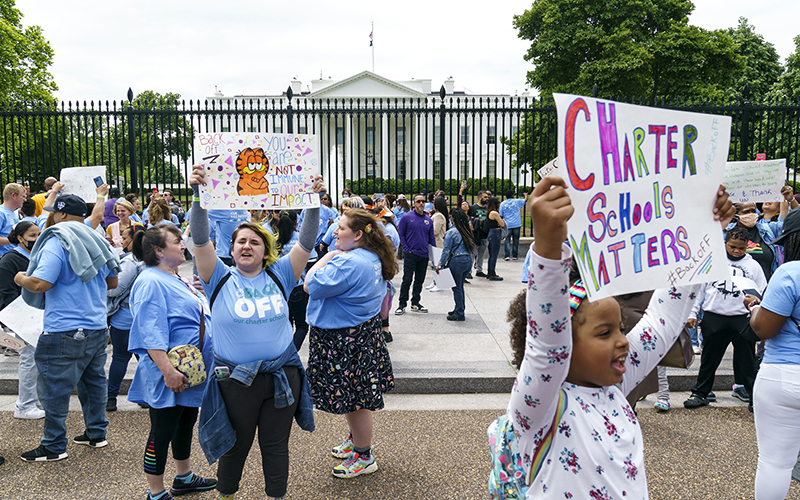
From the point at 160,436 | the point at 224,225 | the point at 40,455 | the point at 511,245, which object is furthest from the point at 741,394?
the point at 511,245

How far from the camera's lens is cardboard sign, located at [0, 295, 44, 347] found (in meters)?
4.18

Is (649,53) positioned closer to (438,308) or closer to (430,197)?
(430,197)

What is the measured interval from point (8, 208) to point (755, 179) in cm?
851

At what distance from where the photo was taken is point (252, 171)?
362 centimetres

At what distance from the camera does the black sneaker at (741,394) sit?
5023mm

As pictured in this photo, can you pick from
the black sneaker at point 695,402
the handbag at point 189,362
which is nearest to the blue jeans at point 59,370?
the handbag at point 189,362

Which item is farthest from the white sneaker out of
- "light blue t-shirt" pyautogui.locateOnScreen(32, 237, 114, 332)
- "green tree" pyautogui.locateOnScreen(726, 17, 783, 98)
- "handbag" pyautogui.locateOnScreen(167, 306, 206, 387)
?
"green tree" pyautogui.locateOnScreen(726, 17, 783, 98)

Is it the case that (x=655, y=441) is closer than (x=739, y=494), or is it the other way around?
(x=739, y=494)

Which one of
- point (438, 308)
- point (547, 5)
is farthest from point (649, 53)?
point (438, 308)

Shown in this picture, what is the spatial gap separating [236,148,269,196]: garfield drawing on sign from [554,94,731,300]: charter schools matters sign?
258cm

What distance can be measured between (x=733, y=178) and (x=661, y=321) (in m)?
4.20

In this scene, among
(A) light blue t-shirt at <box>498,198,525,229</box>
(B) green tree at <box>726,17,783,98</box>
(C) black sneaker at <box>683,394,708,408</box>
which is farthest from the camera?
(B) green tree at <box>726,17,783,98</box>

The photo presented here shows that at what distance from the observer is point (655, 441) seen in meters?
4.21

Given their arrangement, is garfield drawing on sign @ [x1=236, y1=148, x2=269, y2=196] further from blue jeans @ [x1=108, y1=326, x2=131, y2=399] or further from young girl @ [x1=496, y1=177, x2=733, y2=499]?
young girl @ [x1=496, y1=177, x2=733, y2=499]
